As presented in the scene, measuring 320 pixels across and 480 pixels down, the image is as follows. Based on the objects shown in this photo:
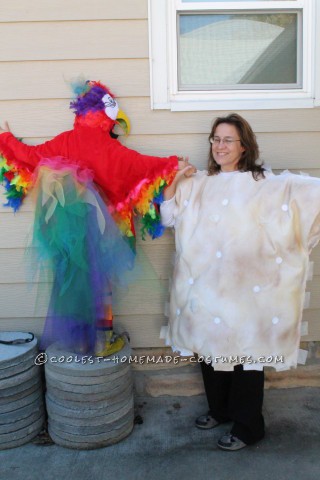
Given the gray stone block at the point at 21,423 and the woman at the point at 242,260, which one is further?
the gray stone block at the point at 21,423

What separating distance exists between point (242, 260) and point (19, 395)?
1.47 m

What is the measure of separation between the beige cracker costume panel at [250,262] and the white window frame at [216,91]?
23.0 inches

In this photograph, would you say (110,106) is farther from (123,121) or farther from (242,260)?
(242,260)

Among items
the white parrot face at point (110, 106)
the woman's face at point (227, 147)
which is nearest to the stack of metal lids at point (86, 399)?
the woman's face at point (227, 147)

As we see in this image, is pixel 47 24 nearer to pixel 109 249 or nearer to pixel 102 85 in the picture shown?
pixel 102 85

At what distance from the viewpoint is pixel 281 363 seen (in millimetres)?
2832

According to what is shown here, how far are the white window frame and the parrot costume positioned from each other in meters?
→ 0.34

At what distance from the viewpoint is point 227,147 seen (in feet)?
9.32

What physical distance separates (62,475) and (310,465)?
4.22 feet

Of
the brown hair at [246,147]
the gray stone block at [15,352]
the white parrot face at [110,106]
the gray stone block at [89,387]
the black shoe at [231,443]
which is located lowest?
the black shoe at [231,443]

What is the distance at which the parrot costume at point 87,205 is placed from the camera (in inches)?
108

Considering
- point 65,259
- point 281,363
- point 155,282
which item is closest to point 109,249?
Result: point 65,259

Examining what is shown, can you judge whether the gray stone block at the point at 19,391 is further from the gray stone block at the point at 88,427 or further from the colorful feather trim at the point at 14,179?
the colorful feather trim at the point at 14,179

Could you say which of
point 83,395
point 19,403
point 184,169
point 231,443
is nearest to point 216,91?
point 184,169
